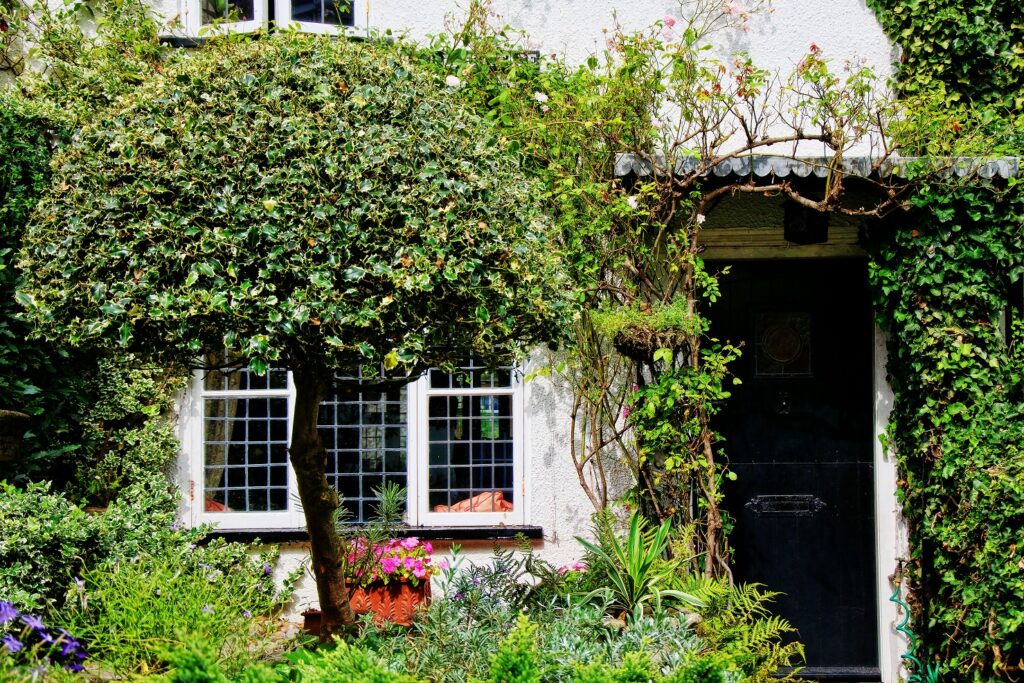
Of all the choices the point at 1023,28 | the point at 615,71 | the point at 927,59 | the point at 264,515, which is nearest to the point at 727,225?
the point at 615,71

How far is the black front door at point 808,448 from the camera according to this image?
238 inches

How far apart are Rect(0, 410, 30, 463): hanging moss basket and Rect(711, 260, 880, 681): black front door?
169 inches

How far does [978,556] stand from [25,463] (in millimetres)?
5557

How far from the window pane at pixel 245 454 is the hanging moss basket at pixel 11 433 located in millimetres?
1100

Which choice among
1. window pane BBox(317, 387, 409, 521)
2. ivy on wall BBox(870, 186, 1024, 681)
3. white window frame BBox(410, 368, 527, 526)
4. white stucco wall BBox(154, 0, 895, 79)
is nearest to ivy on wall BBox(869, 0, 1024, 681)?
A: ivy on wall BBox(870, 186, 1024, 681)

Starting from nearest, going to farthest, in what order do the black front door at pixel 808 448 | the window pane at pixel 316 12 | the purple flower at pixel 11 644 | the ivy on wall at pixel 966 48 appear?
1. the purple flower at pixel 11 644
2. the ivy on wall at pixel 966 48
3. the black front door at pixel 808 448
4. the window pane at pixel 316 12

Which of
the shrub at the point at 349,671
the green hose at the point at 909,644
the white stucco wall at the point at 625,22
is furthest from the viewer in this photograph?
the white stucco wall at the point at 625,22

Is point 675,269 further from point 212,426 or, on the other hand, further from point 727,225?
point 212,426

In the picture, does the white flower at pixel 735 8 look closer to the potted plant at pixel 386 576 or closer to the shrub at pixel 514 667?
the potted plant at pixel 386 576

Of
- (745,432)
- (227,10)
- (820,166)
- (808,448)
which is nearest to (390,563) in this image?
(745,432)

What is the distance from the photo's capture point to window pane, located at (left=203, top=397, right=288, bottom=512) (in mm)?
6078

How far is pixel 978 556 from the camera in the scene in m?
5.12

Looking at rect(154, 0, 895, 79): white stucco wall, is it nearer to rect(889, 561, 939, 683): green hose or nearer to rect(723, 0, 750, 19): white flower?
rect(723, 0, 750, 19): white flower

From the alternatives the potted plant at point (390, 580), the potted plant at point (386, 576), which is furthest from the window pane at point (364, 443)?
the potted plant at point (390, 580)
